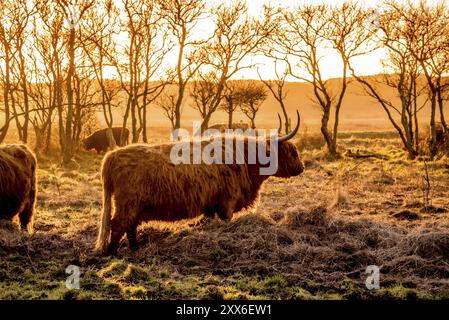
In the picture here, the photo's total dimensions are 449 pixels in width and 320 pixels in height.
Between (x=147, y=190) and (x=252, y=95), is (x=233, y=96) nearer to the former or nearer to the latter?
(x=252, y=95)

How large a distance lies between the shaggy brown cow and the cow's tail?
5.48 ft

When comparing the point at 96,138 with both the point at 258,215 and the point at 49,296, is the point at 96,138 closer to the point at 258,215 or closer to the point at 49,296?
the point at 258,215

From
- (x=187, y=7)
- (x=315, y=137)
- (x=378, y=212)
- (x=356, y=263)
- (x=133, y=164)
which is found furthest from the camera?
(x=315, y=137)

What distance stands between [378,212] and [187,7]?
44.5ft

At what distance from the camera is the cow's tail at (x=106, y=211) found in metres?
6.54

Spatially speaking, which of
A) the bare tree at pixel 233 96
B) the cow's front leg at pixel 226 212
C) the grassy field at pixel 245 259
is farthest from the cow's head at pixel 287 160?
the bare tree at pixel 233 96

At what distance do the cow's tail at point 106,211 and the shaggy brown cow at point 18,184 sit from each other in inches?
65.7

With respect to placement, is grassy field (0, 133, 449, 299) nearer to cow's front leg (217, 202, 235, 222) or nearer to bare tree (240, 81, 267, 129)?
cow's front leg (217, 202, 235, 222)

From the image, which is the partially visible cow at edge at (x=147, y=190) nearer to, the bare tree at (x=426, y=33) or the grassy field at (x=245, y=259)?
the grassy field at (x=245, y=259)

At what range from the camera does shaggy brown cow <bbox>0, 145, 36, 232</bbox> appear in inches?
290

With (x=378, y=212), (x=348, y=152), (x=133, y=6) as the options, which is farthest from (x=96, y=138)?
(x=378, y=212)

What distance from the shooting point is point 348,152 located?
23812mm

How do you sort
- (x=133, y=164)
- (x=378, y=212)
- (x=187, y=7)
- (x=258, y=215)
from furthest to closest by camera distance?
1. (x=187, y=7)
2. (x=378, y=212)
3. (x=258, y=215)
4. (x=133, y=164)

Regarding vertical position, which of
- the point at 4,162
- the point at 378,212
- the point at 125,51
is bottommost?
the point at 378,212
